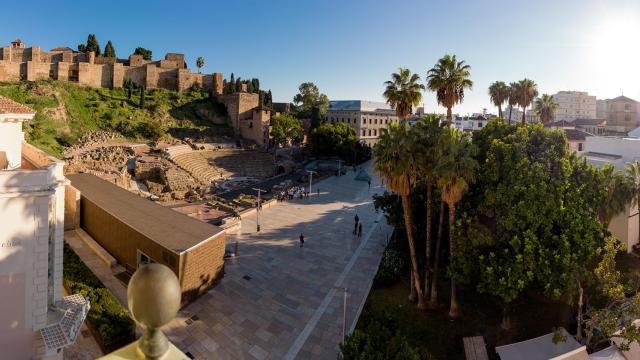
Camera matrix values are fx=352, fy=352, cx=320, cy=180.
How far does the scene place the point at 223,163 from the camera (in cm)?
5928

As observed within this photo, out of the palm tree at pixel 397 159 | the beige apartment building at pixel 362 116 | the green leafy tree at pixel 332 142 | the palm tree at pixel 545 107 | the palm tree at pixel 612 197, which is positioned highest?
the beige apartment building at pixel 362 116

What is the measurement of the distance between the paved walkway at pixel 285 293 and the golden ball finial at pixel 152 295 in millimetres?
14242

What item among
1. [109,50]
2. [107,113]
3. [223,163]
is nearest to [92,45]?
[109,50]

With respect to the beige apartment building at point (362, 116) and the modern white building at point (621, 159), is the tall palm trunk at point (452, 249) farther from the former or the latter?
the beige apartment building at point (362, 116)

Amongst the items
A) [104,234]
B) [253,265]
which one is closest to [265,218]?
[253,265]

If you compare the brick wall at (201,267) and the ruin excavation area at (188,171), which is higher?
the ruin excavation area at (188,171)

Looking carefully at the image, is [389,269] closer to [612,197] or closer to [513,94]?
[612,197]

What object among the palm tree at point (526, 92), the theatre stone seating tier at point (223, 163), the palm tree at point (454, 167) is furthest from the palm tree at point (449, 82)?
the theatre stone seating tier at point (223, 163)

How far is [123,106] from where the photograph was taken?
63.6m

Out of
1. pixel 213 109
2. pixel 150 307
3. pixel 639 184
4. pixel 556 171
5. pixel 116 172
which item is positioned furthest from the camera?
pixel 213 109

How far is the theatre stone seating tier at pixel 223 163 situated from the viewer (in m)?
52.4

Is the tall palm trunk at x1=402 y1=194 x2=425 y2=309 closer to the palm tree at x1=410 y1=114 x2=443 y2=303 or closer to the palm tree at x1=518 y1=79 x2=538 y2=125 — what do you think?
the palm tree at x1=410 y1=114 x2=443 y2=303

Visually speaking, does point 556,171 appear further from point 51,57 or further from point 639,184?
point 51,57

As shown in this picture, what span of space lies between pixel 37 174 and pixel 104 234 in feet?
44.7
